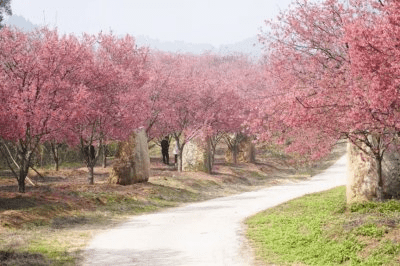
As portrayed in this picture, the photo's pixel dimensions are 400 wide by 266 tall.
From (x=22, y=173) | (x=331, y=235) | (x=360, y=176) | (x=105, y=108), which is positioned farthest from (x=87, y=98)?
(x=331, y=235)

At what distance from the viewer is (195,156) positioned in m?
35.0

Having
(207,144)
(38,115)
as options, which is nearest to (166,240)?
(38,115)

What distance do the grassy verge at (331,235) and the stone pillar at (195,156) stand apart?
1766cm

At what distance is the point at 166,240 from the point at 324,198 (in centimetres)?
954

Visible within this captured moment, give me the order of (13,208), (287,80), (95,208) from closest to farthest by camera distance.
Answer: (13,208)
(95,208)
(287,80)

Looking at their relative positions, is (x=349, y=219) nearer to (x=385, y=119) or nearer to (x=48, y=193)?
(x=385, y=119)

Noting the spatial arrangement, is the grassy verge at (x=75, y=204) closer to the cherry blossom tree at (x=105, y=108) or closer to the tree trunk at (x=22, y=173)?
the tree trunk at (x=22, y=173)

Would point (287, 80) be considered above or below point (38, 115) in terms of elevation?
above

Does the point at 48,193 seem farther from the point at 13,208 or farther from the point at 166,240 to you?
the point at 166,240

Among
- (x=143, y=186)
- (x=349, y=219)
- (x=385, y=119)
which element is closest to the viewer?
(x=385, y=119)

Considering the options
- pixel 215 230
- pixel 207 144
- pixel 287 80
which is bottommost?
pixel 215 230

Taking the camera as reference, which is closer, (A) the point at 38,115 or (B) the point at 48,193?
(A) the point at 38,115

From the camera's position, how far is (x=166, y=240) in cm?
1349

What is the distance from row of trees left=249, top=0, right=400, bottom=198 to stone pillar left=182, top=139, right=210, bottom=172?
12799mm
